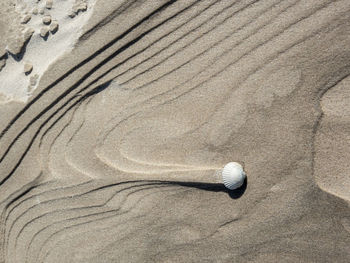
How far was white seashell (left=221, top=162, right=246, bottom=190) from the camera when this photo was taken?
2146 millimetres

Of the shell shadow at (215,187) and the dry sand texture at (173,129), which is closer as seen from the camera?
the dry sand texture at (173,129)

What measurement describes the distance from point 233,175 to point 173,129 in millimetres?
532

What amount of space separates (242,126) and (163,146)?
1.88 feet

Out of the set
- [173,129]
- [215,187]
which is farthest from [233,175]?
[173,129]

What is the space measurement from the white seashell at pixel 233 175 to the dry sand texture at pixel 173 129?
3.1 inches

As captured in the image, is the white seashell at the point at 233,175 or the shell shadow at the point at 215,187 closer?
the white seashell at the point at 233,175

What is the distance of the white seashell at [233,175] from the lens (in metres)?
2.15

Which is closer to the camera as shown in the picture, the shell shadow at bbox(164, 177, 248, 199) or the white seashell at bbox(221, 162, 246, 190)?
the white seashell at bbox(221, 162, 246, 190)

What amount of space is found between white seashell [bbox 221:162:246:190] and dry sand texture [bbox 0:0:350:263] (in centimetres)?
8

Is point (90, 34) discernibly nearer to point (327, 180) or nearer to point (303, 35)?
point (303, 35)

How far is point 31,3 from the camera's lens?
2.48 m

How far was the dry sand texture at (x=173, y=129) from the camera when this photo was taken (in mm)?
2156

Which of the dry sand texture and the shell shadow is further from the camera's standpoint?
the shell shadow

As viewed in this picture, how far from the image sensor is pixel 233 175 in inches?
84.3
